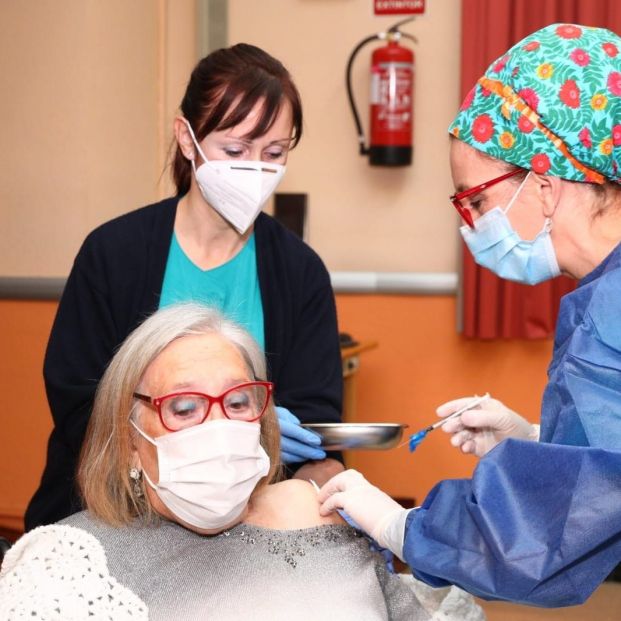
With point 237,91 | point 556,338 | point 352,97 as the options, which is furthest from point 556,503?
point 352,97

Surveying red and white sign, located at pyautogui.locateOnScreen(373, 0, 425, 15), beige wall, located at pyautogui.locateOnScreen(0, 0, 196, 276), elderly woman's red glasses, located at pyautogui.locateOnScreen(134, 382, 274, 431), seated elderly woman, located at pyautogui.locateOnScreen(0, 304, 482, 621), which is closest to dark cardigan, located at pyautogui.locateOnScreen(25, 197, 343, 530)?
seated elderly woman, located at pyautogui.locateOnScreen(0, 304, 482, 621)

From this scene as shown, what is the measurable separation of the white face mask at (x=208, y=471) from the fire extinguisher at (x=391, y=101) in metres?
2.45

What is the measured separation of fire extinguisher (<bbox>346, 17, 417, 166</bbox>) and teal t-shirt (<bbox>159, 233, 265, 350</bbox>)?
1.89m

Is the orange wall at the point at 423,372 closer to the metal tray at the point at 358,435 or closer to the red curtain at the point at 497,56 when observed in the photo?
the red curtain at the point at 497,56

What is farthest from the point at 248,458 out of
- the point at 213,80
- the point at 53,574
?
the point at 213,80

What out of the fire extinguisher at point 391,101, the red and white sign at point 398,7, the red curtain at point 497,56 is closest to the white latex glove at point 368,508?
the red curtain at point 497,56

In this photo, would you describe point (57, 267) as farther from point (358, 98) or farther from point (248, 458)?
point (248, 458)

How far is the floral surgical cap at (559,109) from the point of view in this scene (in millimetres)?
1638

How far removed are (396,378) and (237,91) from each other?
2.28m

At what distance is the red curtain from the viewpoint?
12.8 feet

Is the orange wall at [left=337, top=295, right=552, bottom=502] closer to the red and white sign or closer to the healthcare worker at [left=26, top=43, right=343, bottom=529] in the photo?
the red and white sign

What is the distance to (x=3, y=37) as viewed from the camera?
403 centimetres

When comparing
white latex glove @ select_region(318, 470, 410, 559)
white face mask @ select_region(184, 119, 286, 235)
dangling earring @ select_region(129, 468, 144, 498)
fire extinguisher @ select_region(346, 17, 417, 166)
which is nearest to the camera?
white latex glove @ select_region(318, 470, 410, 559)

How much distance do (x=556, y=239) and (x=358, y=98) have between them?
2.66 m
